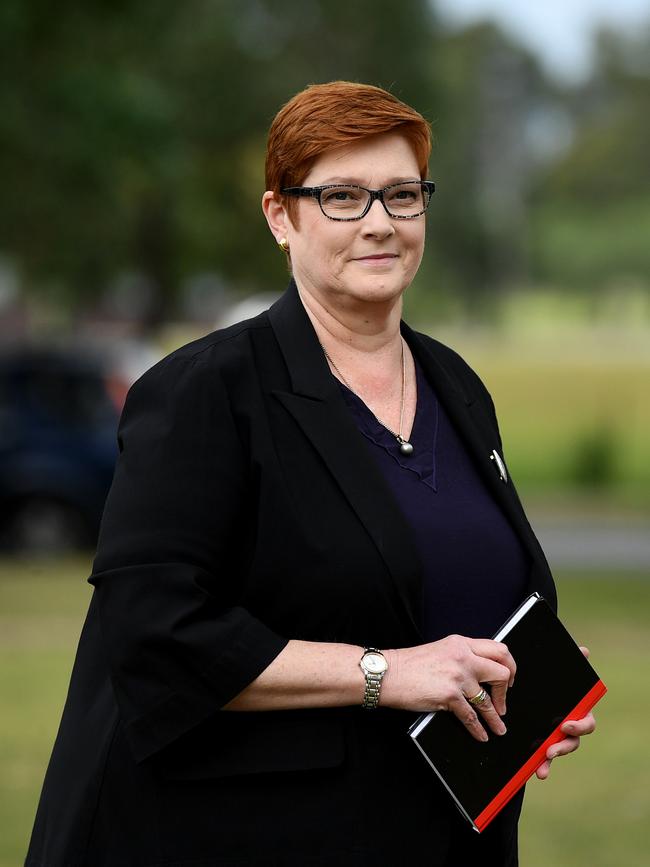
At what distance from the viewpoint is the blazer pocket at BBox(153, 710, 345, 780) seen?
7.38 ft

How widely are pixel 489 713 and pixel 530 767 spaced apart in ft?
0.52

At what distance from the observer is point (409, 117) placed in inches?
95.0

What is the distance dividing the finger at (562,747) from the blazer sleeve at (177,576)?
1.76 feet

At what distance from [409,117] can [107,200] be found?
1958 centimetres

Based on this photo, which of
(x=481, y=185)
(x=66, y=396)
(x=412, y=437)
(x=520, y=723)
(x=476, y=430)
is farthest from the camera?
(x=481, y=185)

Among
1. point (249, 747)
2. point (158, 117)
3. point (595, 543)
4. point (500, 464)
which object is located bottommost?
point (595, 543)

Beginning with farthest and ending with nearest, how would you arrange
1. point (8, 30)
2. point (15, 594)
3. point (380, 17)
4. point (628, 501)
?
1. point (380, 17)
2. point (628, 501)
3. point (8, 30)
4. point (15, 594)

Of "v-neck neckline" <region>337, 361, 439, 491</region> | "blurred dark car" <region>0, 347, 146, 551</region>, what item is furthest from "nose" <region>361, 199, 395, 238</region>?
"blurred dark car" <region>0, 347, 146, 551</region>

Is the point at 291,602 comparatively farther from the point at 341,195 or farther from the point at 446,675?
the point at 341,195

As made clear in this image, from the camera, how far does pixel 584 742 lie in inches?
267

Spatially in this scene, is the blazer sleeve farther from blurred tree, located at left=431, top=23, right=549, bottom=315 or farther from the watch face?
blurred tree, located at left=431, top=23, right=549, bottom=315

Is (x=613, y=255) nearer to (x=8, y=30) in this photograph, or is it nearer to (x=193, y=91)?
(x=193, y=91)

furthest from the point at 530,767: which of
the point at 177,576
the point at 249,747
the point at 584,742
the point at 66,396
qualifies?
the point at 66,396

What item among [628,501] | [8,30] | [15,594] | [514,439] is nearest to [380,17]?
[514,439]
